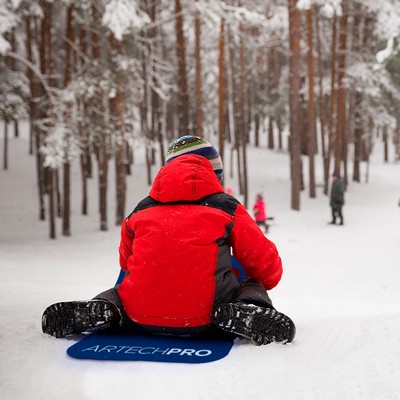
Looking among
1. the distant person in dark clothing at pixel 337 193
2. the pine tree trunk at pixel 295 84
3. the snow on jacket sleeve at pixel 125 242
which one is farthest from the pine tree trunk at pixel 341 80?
the snow on jacket sleeve at pixel 125 242

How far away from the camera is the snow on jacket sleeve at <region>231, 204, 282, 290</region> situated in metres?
3.46

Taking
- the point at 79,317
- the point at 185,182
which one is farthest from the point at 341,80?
the point at 79,317

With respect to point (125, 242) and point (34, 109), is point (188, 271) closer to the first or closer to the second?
point (125, 242)

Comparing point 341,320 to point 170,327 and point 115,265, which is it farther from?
point 115,265

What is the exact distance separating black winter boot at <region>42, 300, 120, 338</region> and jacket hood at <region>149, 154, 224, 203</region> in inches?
32.4

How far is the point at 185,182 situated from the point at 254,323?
101 centimetres

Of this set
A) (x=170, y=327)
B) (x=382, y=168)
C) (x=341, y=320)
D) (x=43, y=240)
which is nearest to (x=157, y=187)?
(x=170, y=327)

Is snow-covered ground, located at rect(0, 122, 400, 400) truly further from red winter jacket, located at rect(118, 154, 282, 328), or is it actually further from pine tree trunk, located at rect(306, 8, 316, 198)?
pine tree trunk, located at rect(306, 8, 316, 198)

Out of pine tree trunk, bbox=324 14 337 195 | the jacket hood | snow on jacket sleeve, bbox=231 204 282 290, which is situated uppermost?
pine tree trunk, bbox=324 14 337 195

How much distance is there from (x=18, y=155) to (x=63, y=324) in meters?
33.8

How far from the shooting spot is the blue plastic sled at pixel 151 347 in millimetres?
3096

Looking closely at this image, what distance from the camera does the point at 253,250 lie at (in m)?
3.51

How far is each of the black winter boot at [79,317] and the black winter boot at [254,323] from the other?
0.75 meters

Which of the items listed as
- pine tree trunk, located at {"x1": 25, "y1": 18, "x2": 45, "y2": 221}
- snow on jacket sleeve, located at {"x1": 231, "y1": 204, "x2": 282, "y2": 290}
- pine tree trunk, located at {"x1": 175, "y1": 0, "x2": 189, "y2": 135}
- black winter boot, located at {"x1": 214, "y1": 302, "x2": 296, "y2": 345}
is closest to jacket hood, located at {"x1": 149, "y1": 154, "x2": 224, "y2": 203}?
snow on jacket sleeve, located at {"x1": 231, "y1": 204, "x2": 282, "y2": 290}
